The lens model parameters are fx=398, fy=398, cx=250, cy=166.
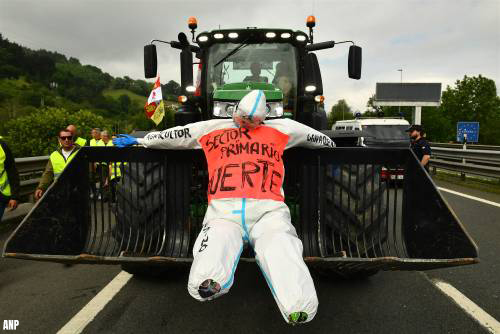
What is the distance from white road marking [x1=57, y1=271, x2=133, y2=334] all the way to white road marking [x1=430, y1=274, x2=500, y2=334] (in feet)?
10.2

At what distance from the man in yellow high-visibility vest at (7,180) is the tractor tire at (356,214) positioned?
391 centimetres

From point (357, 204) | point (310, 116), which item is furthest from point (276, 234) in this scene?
point (310, 116)

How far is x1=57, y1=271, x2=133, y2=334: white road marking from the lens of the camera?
3084mm

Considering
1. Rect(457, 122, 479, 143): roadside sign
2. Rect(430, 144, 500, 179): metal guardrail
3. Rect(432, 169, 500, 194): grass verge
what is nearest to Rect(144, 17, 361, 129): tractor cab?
Rect(432, 169, 500, 194): grass verge

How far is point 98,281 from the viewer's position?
4215 millimetres

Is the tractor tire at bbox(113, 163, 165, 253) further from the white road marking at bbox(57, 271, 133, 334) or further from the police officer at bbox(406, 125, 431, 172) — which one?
the police officer at bbox(406, 125, 431, 172)

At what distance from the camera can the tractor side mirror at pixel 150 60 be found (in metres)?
A: 5.41

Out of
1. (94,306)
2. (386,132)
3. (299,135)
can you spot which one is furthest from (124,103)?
(299,135)

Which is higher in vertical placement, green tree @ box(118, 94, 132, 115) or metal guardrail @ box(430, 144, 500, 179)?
green tree @ box(118, 94, 132, 115)

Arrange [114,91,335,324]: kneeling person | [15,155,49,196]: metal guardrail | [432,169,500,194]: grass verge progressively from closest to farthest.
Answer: [114,91,335,324]: kneeling person
[15,155,49,196]: metal guardrail
[432,169,500,194]: grass verge

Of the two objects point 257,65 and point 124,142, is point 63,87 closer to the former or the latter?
point 257,65

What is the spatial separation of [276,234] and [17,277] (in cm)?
327

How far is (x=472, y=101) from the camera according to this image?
6862 centimetres

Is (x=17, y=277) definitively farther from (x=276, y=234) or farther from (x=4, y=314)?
(x=276, y=234)
